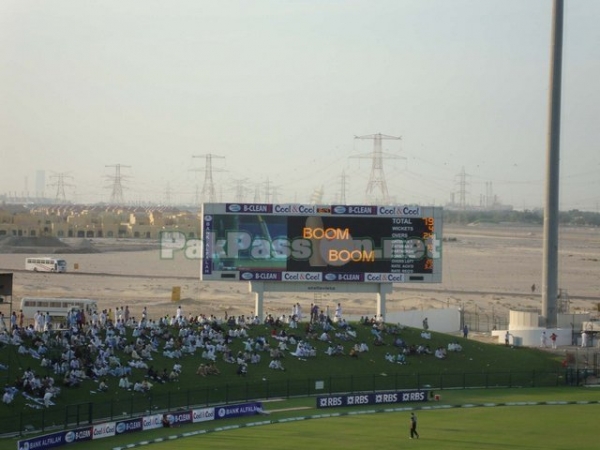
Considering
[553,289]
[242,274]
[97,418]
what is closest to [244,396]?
[97,418]

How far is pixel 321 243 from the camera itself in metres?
54.2

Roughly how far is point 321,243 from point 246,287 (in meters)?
44.0

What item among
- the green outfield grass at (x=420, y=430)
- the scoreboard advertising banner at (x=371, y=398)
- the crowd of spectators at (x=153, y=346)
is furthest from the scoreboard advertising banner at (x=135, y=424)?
the scoreboard advertising banner at (x=371, y=398)

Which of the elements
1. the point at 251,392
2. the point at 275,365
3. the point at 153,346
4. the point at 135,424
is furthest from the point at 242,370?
the point at 135,424

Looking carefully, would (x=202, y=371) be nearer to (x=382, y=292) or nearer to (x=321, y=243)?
(x=321, y=243)

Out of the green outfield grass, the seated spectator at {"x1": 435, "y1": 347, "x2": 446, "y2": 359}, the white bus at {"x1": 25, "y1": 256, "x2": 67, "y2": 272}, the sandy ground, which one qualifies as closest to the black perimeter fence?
the green outfield grass

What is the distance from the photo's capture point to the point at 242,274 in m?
53.8

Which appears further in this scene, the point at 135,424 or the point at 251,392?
the point at 251,392

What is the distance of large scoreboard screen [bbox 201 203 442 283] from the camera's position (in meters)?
53.5

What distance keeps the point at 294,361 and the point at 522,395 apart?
10.4 metres

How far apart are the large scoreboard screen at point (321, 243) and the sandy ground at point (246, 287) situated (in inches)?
731

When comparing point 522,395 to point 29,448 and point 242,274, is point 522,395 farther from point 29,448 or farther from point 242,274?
point 29,448

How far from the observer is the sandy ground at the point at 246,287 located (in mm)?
81250

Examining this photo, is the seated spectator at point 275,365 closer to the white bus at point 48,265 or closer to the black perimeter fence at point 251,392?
the black perimeter fence at point 251,392
